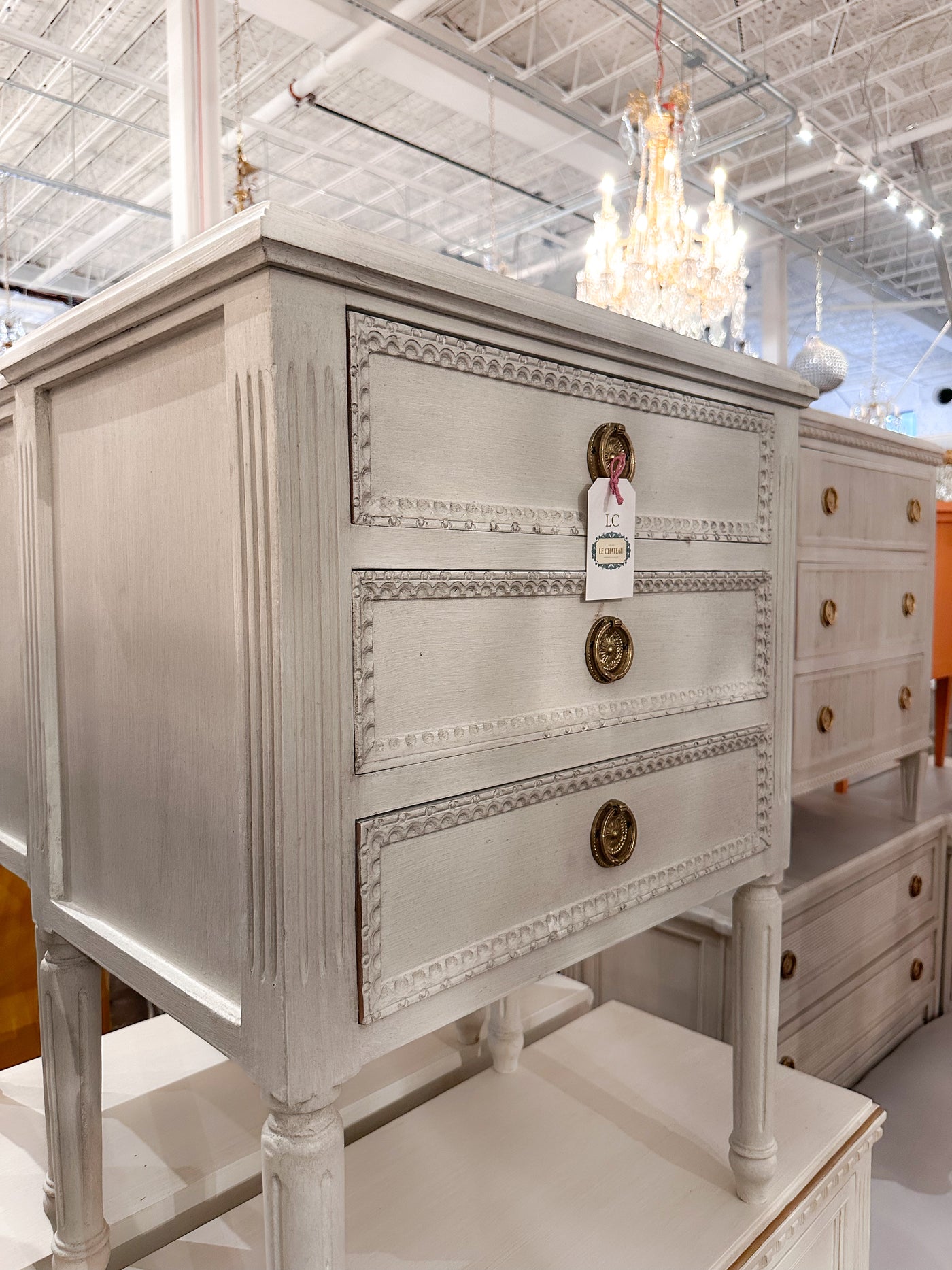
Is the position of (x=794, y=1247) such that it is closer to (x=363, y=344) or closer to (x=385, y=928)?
(x=385, y=928)

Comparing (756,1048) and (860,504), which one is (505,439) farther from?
(860,504)

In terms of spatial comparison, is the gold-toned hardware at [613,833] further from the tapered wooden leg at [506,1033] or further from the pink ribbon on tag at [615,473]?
the tapered wooden leg at [506,1033]

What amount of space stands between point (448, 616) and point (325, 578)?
12 cm

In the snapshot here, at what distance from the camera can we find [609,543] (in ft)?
2.66

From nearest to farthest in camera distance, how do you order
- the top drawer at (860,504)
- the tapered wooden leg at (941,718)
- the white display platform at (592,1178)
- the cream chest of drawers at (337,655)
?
1. the cream chest of drawers at (337,655)
2. the white display platform at (592,1178)
3. the top drawer at (860,504)
4. the tapered wooden leg at (941,718)

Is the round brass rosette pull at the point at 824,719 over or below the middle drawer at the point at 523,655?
below

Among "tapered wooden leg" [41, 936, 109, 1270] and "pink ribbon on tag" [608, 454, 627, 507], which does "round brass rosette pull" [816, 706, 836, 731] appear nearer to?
"pink ribbon on tag" [608, 454, 627, 507]

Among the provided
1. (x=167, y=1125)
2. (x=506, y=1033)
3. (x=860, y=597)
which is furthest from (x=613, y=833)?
(x=860, y=597)

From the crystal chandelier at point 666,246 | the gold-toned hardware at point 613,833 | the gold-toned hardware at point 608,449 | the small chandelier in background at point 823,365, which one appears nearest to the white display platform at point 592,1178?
the gold-toned hardware at point 613,833

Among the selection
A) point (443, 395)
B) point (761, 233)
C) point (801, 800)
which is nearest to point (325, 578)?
point (443, 395)

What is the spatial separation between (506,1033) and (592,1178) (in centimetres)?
29

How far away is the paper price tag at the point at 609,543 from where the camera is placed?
790 millimetres

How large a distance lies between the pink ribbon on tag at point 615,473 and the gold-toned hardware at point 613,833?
0.29m

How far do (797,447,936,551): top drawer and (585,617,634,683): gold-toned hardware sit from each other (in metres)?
0.71
